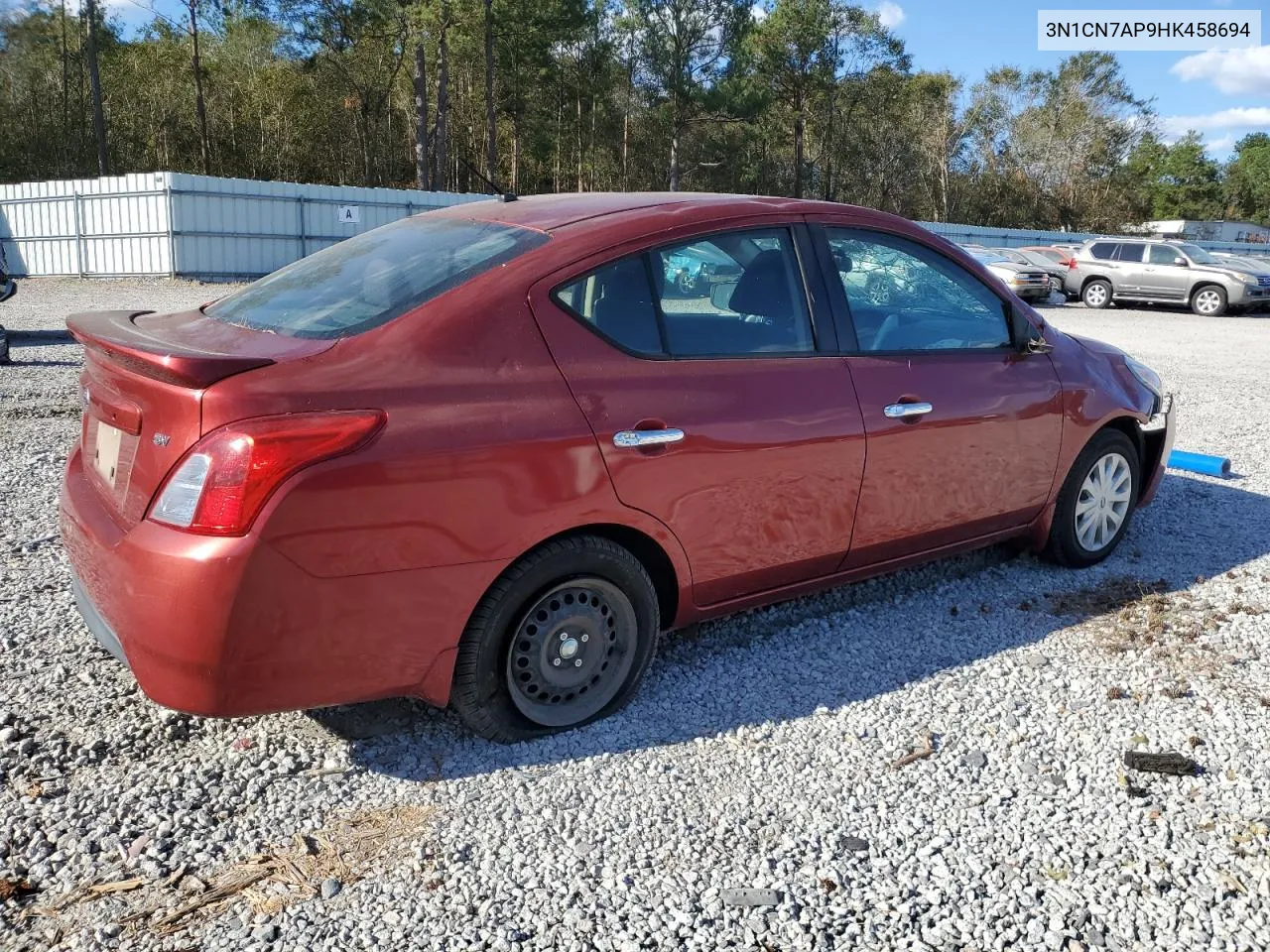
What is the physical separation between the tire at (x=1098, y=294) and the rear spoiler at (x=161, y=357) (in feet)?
84.4

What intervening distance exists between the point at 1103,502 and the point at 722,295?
246 centimetres

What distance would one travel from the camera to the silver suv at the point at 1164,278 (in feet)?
78.1

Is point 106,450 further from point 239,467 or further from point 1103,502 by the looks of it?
point 1103,502

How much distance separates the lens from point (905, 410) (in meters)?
3.83

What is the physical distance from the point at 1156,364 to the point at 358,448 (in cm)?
1307

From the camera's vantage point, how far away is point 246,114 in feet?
137

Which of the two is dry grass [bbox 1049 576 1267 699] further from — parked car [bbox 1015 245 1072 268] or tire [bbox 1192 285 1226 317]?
parked car [bbox 1015 245 1072 268]

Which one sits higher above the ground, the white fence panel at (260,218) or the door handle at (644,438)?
the white fence panel at (260,218)

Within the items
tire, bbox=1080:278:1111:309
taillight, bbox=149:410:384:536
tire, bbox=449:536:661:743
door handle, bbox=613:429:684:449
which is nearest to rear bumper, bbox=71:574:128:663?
taillight, bbox=149:410:384:536

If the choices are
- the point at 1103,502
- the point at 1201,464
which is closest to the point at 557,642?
the point at 1103,502

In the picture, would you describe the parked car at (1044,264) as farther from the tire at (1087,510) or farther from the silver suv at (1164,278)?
the tire at (1087,510)

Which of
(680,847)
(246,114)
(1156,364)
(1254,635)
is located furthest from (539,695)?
(246,114)

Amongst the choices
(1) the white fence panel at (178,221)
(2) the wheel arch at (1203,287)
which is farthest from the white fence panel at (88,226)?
(2) the wheel arch at (1203,287)

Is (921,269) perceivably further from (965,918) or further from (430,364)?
(965,918)
